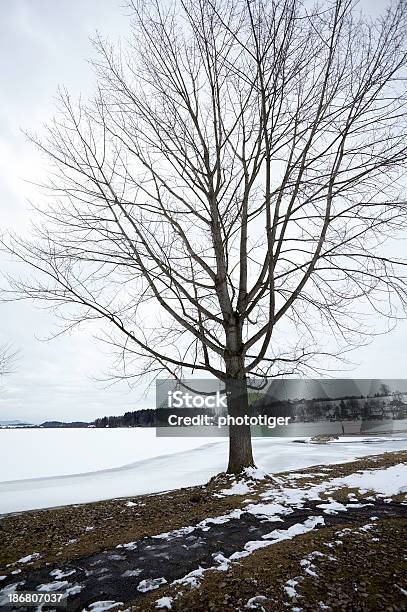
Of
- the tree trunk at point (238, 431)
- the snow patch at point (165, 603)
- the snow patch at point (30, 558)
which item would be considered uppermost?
the tree trunk at point (238, 431)

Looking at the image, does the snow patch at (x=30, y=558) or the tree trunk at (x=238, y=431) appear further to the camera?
the tree trunk at (x=238, y=431)

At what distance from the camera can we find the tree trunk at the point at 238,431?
8.14 metres

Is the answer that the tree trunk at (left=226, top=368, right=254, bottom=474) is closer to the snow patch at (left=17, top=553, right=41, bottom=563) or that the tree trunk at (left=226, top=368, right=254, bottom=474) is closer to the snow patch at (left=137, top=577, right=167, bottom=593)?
the snow patch at (left=17, top=553, right=41, bottom=563)

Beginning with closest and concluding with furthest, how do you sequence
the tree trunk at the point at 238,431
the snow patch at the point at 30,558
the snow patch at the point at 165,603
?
the snow patch at the point at 165,603 → the snow patch at the point at 30,558 → the tree trunk at the point at 238,431

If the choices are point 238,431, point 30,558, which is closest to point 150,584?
point 30,558

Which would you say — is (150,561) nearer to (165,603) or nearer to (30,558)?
(165,603)

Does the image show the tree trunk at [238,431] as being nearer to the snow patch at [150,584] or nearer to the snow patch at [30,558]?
the snow patch at [30,558]

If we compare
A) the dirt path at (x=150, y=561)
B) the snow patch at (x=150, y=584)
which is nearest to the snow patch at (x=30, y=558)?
the dirt path at (x=150, y=561)

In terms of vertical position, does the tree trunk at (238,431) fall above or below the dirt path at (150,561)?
above

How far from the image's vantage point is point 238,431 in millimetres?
8203

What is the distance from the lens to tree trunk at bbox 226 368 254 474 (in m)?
8.14

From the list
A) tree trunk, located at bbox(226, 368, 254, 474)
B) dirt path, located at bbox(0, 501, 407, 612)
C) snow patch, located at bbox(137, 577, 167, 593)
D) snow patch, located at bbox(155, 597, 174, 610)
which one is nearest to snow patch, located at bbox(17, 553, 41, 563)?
dirt path, located at bbox(0, 501, 407, 612)

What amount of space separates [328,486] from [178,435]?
1668 inches

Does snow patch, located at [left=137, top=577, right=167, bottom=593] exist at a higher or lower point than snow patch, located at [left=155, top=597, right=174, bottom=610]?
lower
